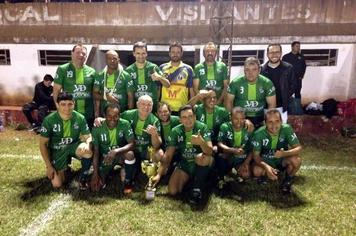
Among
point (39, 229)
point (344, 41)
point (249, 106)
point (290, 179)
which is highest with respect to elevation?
point (344, 41)

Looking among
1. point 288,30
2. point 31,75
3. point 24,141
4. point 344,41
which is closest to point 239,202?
point 24,141

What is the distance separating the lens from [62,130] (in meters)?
5.55

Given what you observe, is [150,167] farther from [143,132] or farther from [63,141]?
[63,141]

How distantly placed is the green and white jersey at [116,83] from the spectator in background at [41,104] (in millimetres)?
4138

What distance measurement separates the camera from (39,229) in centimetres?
439

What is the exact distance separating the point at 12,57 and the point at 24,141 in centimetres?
642

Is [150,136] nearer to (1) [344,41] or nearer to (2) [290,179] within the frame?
(2) [290,179]

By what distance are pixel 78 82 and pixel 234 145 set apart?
296 cm

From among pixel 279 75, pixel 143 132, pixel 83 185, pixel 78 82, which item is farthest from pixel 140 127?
pixel 279 75

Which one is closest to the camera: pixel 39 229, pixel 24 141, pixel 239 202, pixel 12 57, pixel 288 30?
pixel 39 229

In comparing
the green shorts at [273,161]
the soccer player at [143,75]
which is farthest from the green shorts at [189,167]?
the soccer player at [143,75]

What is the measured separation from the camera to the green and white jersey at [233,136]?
222 inches

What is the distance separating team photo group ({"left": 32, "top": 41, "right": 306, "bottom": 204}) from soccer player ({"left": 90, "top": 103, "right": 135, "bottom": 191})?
2 centimetres

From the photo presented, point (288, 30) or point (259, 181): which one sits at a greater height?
point (288, 30)
